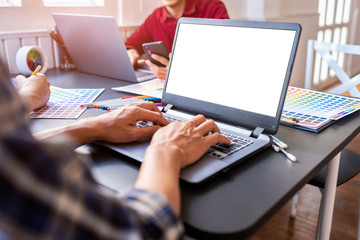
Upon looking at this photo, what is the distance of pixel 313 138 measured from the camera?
87cm

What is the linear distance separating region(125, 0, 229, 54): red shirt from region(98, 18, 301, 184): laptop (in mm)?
1055

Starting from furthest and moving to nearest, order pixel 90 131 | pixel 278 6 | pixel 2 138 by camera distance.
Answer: pixel 278 6
pixel 90 131
pixel 2 138

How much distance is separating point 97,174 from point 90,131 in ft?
0.46

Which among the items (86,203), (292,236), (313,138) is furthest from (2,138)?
(292,236)

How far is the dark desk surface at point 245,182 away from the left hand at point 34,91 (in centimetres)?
17

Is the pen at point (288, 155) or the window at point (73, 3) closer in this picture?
the pen at point (288, 155)

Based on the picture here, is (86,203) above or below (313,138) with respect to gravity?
above

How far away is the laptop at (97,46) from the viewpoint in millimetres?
1409

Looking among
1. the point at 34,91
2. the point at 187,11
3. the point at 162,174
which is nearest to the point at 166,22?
the point at 187,11

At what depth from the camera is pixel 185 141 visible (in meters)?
0.69

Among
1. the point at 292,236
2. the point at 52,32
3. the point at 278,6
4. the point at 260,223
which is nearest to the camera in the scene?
the point at 260,223

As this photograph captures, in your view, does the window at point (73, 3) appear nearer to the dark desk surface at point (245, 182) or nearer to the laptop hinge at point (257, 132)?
the dark desk surface at point (245, 182)

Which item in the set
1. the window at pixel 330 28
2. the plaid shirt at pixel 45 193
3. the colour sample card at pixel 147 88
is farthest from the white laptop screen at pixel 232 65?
the window at pixel 330 28

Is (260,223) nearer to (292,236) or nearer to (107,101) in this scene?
(107,101)
